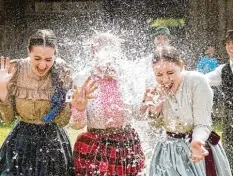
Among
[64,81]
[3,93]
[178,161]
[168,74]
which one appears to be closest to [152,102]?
[168,74]

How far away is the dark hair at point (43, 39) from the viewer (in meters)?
2.20

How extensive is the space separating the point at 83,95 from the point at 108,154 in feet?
0.80

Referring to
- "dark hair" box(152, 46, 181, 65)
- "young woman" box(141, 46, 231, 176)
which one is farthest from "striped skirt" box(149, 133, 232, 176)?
"dark hair" box(152, 46, 181, 65)

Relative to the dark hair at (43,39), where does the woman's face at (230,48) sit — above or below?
below

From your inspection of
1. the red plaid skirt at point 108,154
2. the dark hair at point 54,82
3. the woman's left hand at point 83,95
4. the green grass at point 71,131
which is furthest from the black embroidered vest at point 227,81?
the dark hair at point 54,82

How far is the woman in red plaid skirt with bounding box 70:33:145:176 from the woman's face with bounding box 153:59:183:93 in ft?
0.54

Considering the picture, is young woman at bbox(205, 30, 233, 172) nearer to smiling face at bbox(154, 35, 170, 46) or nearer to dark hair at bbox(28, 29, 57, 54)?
smiling face at bbox(154, 35, 170, 46)

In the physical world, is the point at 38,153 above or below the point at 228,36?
below

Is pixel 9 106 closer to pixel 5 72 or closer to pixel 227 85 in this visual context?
pixel 5 72

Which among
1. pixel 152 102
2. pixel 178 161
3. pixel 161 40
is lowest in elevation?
pixel 178 161

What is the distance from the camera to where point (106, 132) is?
2.18 m

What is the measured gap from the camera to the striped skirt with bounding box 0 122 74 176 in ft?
7.30

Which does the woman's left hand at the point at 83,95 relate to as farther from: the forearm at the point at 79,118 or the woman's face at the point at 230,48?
the woman's face at the point at 230,48

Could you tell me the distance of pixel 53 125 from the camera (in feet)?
7.30
